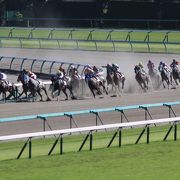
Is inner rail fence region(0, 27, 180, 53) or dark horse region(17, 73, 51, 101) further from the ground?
inner rail fence region(0, 27, 180, 53)

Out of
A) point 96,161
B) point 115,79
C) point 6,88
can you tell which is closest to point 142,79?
point 115,79

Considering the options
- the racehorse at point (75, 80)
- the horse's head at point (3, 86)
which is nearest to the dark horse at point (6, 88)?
the horse's head at point (3, 86)

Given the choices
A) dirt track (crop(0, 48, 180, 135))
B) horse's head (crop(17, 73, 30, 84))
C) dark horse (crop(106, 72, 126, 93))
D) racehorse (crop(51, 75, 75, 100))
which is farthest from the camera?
dark horse (crop(106, 72, 126, 93))

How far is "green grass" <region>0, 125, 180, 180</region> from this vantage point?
50.4ft

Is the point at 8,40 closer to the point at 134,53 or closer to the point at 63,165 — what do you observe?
the point at 134,53

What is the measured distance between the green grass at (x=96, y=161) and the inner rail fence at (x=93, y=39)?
28.7 metres

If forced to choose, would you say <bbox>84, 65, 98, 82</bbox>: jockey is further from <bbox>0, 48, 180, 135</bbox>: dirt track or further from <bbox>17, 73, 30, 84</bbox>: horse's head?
<bbox>17, 73, 30, 84</bbox>: horse's head

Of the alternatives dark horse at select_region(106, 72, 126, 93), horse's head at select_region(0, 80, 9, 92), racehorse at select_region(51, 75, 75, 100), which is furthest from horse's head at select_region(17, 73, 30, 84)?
dark horse at select_region(106, 72, 126, 93)

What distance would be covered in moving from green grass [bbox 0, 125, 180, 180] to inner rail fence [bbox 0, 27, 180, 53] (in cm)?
2871

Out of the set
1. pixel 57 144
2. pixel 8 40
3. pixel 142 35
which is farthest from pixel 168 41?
pixel 57 144

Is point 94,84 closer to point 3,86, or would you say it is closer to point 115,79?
point 115,79

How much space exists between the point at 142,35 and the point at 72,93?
25037 millimetres

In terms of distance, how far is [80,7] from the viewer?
2611 inches

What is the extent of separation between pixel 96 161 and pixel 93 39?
1453 inches
